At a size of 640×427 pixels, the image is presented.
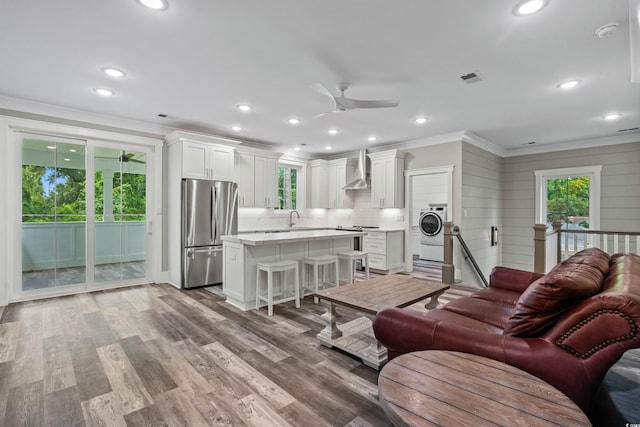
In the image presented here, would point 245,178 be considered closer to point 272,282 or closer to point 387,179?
point 272,282

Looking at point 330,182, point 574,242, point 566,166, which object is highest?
point 566,166

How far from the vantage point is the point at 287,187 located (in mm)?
7285

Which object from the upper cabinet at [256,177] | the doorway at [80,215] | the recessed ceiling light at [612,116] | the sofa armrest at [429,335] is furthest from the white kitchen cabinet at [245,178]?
the recessed ceiling light at [612,116]

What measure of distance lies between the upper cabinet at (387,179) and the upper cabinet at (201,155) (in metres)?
2.92

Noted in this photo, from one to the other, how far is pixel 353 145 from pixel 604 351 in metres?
5.83

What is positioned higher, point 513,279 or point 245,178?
point 245,178

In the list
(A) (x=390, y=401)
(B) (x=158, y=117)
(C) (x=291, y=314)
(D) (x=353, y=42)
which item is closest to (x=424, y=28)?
(D) (x=353, y=42)

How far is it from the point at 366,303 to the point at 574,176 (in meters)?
6.29

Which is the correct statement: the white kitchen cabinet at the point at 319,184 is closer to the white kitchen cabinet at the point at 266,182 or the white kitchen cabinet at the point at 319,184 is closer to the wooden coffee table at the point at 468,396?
the white kitchen cabinet at the point at 266,182

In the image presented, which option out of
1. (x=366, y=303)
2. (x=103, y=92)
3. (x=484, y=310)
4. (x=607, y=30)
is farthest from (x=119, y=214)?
(x=607, y=30)

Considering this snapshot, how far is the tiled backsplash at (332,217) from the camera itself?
21.2 feet

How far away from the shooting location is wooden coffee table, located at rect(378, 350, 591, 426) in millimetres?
1032

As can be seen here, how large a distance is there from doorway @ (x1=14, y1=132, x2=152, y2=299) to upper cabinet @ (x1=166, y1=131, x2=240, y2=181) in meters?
0.62

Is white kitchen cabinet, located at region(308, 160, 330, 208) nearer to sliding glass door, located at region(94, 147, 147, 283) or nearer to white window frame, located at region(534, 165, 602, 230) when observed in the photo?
sliding glass door, located at region(94, 147, 147, 283)
